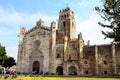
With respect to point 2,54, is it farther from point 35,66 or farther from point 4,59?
point 35,66

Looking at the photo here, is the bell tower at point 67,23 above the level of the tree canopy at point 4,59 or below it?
above

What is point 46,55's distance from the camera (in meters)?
51.2

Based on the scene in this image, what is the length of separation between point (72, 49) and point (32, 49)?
1149cm

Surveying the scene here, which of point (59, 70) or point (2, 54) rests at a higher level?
point (2, 54)

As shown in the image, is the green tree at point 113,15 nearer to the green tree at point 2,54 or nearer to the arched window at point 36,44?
the arched window at point 36,44

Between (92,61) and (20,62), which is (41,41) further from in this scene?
(92,61)

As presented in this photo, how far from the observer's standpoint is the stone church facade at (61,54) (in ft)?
150

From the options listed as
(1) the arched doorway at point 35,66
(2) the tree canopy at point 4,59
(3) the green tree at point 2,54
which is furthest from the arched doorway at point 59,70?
(3) the green tree at point 2,54

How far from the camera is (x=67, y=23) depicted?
58.7 meters

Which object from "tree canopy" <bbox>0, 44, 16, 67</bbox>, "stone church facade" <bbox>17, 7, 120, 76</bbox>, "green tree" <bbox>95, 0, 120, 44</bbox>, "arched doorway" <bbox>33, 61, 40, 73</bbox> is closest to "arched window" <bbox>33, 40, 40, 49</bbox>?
"stone church facade" <bbox>17, 7, 120, 76</bbox>

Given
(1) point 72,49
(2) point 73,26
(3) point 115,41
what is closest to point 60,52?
(1) point 72,49

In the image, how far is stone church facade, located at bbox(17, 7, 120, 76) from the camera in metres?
45.8

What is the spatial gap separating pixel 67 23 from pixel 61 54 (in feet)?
42.3

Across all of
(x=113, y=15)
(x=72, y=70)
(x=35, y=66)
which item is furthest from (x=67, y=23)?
(x=113, y=15)
